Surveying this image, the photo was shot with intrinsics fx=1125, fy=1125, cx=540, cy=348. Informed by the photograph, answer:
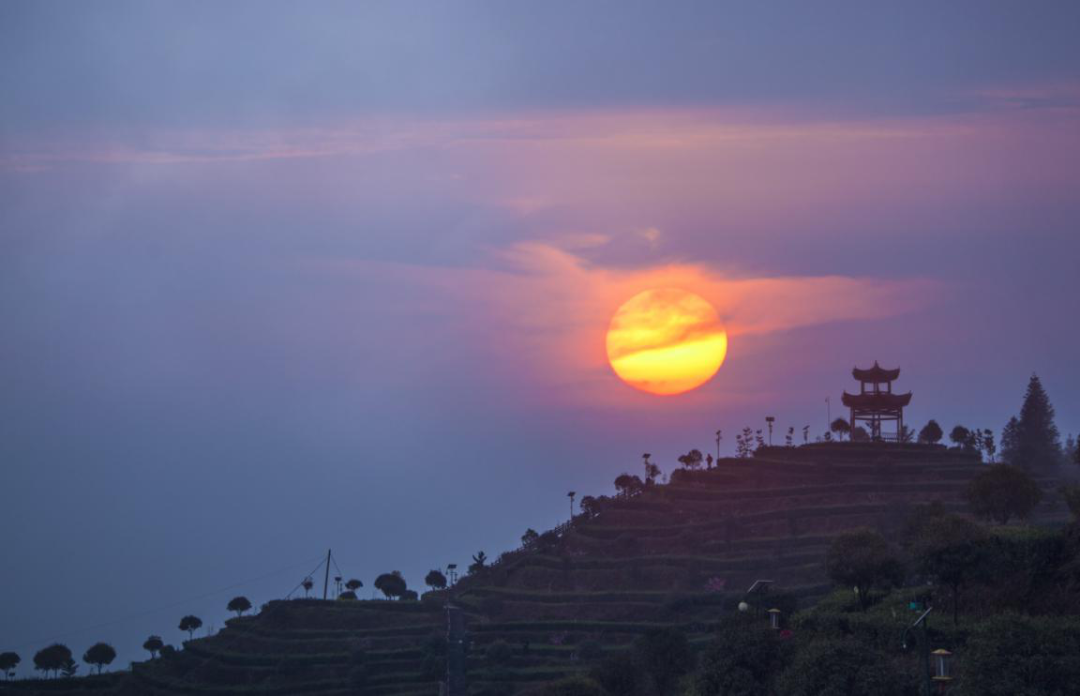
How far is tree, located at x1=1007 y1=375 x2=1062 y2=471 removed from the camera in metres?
93.7

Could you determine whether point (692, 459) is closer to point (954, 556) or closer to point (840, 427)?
point (840, 427)

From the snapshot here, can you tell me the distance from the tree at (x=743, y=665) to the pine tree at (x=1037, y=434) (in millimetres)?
63690

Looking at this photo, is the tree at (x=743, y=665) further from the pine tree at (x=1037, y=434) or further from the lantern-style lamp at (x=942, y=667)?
the pine tree at (x=1037, y=434)

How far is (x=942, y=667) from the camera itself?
27766 millimetres

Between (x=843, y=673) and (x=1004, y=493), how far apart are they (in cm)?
2891

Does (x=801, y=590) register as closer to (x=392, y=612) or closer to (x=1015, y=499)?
(x=1015, y=499)

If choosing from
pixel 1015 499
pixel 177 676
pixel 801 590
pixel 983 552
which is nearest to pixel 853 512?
pixel 801 590

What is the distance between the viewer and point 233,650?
75.6m

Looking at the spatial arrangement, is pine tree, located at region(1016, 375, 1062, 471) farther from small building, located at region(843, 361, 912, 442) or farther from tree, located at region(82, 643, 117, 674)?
tree, located at region(82, 643, 117, 674)

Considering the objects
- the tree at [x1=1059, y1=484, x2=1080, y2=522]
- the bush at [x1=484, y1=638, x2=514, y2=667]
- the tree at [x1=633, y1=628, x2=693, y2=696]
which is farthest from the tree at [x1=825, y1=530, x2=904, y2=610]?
the bush at [x1=484, y1=638, x2=514, y2=667]

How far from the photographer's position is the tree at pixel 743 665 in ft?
117

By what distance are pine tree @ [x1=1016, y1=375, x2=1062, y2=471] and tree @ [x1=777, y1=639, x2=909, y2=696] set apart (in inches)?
2606

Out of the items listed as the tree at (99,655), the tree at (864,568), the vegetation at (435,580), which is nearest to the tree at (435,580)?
the vegetation at (435,580)

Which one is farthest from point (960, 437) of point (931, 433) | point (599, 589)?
point (599, 589)
